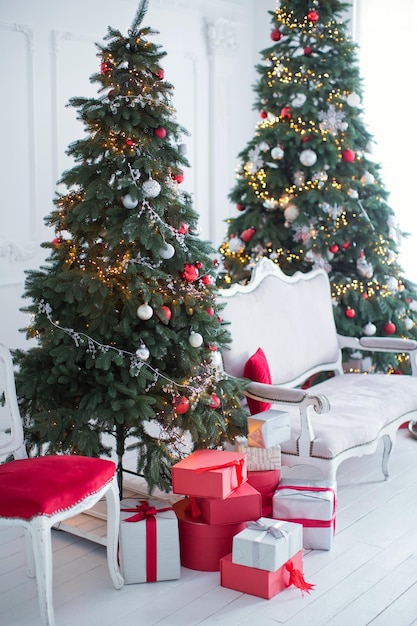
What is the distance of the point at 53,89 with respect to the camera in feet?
18.9

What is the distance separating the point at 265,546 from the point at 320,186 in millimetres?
2770

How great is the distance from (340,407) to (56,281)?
5.58ft

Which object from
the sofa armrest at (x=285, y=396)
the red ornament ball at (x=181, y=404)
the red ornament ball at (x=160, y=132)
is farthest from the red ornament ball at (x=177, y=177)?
the sofa armrest at (x=285, y=396)

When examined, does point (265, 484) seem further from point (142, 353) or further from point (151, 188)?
point (151, 188)

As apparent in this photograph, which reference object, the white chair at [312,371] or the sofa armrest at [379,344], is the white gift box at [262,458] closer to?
the white chair at [312,371]

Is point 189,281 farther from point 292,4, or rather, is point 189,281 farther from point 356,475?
point 292,4

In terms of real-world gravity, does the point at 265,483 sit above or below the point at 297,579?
above

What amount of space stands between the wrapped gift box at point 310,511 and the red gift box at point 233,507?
147mm

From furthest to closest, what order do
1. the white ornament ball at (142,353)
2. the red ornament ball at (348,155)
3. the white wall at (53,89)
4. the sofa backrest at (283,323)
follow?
the white wall at (53,89) < the red ornament ball at (348,155) < the sofa backrest at (283,323) < the white ornament ball at (142,353)

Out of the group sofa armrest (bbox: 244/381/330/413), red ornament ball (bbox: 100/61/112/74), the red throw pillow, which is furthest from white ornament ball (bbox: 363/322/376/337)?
red ornament ball (bbox: 100/61/112/74)

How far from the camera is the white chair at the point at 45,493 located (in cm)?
271

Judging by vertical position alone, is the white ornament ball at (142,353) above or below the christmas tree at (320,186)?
below

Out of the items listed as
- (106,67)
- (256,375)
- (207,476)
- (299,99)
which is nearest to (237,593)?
(207,476)

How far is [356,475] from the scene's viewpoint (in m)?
4.50
